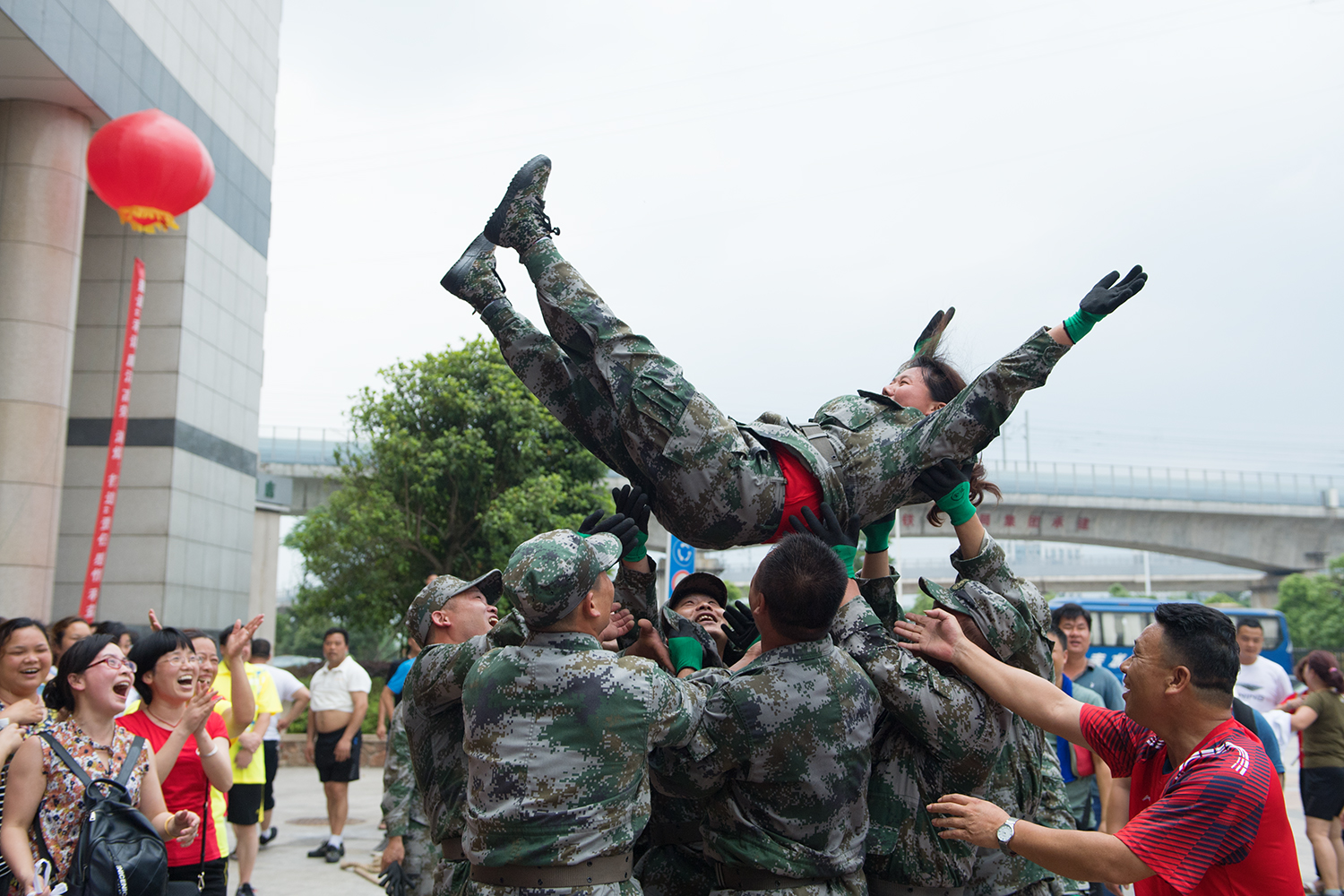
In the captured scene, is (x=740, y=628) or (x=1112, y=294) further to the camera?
(x=740, y=628)

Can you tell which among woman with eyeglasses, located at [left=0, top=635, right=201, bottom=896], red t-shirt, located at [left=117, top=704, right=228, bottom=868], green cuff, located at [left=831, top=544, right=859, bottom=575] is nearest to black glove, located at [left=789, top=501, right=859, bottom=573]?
green cuff, located at [left=831, top=544, right=859, bottom=575]

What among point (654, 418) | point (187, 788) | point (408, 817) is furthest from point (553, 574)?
point (408, 817)

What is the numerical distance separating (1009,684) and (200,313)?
46.1 ft

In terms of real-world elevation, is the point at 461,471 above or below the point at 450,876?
above

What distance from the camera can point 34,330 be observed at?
11.3m

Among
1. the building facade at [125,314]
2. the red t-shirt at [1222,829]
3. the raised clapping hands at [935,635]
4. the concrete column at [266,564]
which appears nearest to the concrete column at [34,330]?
the building facade at [125,314]

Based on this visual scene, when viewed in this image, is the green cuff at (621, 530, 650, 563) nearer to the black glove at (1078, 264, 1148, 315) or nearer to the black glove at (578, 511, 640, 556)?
the black glove at (578, 511, 640, 556)

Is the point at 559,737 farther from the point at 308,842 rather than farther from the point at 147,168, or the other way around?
the point at 308,842

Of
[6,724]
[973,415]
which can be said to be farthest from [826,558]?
[6,724]

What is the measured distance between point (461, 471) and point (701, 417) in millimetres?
14297

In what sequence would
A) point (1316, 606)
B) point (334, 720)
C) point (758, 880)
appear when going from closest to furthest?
point (758, 880) < point (334, 720) < point (1316, 606)

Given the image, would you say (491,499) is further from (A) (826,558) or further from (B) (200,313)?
(A) (826,558)

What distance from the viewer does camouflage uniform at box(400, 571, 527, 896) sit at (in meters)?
3.61

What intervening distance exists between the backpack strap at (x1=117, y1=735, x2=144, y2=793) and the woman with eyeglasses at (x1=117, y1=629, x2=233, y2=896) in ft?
0.72
